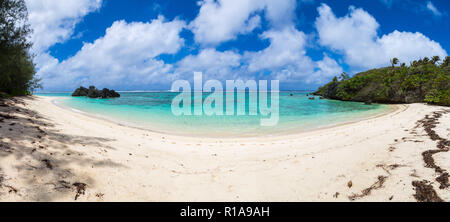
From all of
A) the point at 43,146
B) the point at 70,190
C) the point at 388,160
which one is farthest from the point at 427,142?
the point at 43,146

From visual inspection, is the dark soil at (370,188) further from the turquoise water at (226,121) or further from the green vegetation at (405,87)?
the green vegetation at (405,87)

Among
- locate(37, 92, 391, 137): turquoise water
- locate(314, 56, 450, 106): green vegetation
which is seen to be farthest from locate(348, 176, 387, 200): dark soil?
locate(314, 56, 450, 106): green vegetation

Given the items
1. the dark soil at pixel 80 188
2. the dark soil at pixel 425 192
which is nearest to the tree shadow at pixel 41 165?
the dark soil at pixel 80 188

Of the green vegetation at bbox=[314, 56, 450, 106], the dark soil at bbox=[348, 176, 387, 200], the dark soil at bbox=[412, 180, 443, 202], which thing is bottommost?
the dark soil at bbox=[348, 176, 387, 200]

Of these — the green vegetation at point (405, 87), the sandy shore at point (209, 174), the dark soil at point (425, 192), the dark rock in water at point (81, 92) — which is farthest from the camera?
the dark rock in water at point (81, 92)

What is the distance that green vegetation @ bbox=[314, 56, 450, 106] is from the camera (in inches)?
1217

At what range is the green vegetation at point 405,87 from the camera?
30.9m

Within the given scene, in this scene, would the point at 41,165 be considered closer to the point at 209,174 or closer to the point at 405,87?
the point at 209,174

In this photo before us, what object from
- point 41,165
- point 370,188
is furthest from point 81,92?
point 370,188

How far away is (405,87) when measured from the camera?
128 ft

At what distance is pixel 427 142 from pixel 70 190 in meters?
10.2

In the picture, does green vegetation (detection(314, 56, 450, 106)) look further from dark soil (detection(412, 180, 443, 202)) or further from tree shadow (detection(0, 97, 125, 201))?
tree shadow (detection(0, 97, 125, 201))

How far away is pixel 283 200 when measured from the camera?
13.3ft
